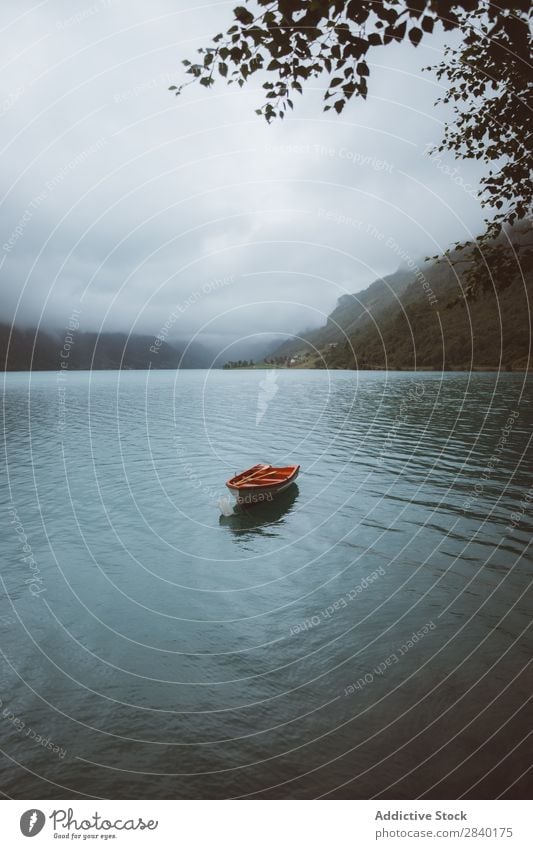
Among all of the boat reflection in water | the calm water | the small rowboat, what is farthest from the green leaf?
the small rowboat

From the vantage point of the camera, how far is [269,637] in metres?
16.4

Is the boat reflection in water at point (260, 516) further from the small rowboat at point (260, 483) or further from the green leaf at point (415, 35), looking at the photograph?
the green leaf at point (415, 35)

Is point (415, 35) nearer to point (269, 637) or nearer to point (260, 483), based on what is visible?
point (269, 637)

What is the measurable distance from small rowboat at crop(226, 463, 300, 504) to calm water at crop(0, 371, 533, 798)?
41.1 inches

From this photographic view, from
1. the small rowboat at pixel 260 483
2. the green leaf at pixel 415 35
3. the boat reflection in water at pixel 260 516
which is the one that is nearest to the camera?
the green leaf at pixel 415 35

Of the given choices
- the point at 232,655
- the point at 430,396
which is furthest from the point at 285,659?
the point at 430,396

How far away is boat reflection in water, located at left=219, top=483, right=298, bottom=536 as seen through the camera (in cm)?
2812

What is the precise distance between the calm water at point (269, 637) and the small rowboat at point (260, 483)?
1.04 m

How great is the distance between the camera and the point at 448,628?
16.7 metres

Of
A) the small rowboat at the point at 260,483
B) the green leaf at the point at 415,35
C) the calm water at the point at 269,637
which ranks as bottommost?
the calm water at the point at 269,637

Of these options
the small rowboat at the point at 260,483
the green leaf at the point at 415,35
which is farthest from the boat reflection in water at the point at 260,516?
A: the green leaf at the point at 415,35

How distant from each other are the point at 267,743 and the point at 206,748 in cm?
140

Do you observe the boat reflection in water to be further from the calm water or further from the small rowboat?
the small rowboat

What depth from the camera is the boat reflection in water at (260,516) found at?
28125 millimetres
